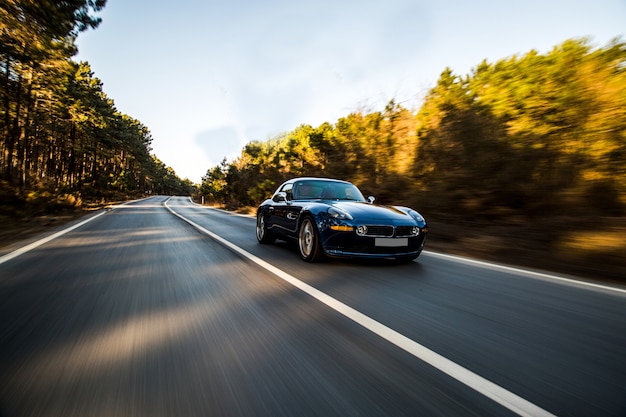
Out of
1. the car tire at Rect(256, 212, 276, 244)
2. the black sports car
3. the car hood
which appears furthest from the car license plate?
the car tire at Rect(256, 212, 276, 244)

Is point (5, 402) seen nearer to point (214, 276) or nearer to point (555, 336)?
point (214, 276)

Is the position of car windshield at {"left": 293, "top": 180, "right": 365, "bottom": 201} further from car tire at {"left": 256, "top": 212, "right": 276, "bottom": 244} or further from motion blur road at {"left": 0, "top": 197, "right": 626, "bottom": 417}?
motion blur road at {"left": 0, "top": 197, "right": 626, "bottom": 417}

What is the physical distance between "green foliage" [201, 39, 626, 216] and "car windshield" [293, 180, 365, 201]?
4552 millimetres

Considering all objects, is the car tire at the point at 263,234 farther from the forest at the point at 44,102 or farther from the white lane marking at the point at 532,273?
the forest at the point at 44,102

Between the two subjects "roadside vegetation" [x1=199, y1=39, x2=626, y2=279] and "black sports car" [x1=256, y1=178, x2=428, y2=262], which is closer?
"black sports car" [x1=256, y1=178, x2=428, y2=262]

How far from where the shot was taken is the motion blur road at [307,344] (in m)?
1.68

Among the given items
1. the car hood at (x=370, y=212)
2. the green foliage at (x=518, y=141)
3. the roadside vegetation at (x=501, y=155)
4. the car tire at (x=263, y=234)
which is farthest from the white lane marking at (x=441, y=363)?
the green foliage at (x=518, y=141)

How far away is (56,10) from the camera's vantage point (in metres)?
10.7

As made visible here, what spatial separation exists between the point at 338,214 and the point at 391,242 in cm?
84

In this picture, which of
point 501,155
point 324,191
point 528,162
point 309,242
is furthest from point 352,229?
point 501,155

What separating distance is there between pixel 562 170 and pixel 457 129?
319 centimetres

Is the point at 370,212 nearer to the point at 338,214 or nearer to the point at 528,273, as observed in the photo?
the point at 338,214

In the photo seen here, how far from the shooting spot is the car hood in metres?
4.97

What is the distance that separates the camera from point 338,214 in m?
5.02
